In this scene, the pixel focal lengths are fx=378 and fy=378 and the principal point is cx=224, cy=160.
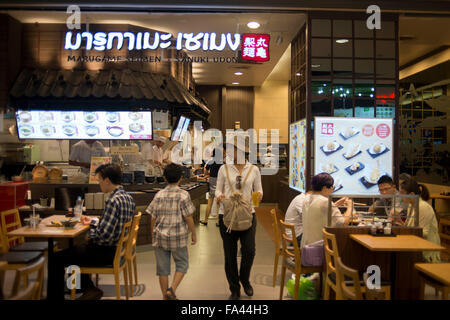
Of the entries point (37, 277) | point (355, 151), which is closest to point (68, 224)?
point (37, 277)

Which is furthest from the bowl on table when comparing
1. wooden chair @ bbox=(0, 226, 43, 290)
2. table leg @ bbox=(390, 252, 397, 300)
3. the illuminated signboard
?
table leg @ bbox=(390, 252, 397, 300)

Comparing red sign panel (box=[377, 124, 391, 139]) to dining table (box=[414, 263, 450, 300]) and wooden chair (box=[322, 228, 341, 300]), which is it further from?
dining table (box=[414, 263, 450, 300])

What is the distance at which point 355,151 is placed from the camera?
19.3ft

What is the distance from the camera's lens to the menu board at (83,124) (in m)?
6.63

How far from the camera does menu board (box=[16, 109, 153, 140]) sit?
6.63 metres

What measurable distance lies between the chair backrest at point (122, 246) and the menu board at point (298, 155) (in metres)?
3.46

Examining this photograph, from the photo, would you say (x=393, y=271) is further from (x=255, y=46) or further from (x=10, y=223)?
(x=255, y=46)

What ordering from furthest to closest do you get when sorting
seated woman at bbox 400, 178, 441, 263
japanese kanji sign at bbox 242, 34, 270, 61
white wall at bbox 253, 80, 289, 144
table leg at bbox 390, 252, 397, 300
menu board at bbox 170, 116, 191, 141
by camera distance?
1. white wall at bbox 253, 80, 289, 144
2. menu board at bbox 170, 116, 191, 141
3. japanese kanji sign at bbox 242, 34, 270, 61
4. seated woman at bbox 400, 178, 441, 263
5. table leg at bbox 390, 252, 397, 300

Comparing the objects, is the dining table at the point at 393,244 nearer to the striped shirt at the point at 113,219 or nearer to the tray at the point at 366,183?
the striped shirt at the point at 113,219

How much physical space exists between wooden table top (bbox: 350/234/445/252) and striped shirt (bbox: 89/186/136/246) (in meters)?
2.20

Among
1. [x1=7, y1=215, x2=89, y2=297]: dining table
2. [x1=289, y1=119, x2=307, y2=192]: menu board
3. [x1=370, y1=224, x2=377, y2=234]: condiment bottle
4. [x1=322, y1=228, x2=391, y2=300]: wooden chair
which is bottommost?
[x1=322, y1=228, x2=391, y2=300]: wooden chair

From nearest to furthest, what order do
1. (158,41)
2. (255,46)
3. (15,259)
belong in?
(15,259), (158,41), (255,46)

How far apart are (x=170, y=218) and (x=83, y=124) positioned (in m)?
3.78
